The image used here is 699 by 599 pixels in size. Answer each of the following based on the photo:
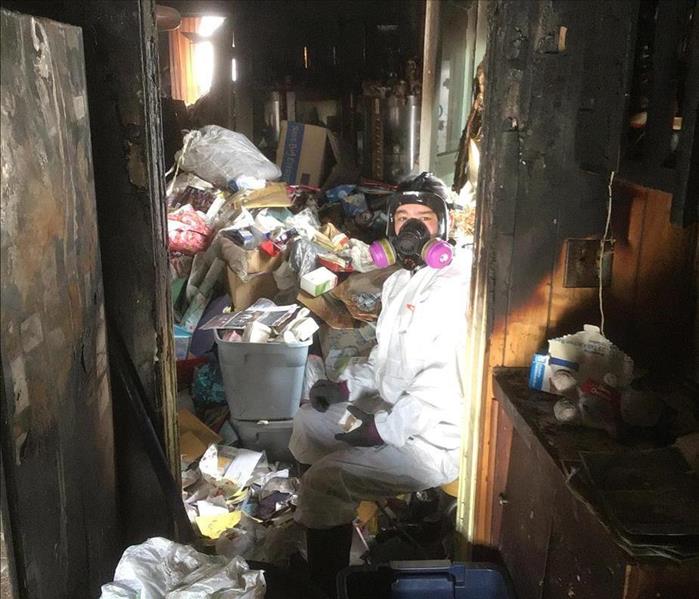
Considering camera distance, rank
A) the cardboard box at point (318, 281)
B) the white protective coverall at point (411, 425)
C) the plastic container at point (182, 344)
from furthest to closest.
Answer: the plastic container at point (182, 344) → the cardboard box at point (318, 281) → the white protective coverall at point (411, 425)

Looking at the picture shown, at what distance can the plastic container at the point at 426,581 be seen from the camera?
1903 mm

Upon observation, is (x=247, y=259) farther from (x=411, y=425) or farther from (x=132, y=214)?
(x=132, y=214)

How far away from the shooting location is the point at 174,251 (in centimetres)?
402

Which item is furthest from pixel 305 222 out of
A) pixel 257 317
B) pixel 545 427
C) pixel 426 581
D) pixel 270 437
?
pixel 545 427

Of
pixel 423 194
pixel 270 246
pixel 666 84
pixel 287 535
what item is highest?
pixel 666 84

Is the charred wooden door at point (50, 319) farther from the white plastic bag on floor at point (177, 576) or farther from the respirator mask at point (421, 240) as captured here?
the respirator mask at point (421, 240)

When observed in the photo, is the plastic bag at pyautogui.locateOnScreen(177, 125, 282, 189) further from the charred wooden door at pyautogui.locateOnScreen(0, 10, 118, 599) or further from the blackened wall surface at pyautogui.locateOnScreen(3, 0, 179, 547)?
the charred wooden door at pyautogui.locateOnScreen(0, 10, 118, 599)

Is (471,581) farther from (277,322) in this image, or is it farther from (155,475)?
(277,322)

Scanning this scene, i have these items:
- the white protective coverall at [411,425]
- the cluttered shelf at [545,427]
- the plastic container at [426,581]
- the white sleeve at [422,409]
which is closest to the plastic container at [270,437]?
the white protective coverall at [411,425]

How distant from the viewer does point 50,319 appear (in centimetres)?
120

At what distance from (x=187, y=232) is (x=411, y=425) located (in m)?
2.19

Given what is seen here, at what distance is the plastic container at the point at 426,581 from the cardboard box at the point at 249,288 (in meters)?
2.05

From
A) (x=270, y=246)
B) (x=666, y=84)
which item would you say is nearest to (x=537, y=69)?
(x=666, y=84)

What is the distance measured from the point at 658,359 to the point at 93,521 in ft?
5.00
